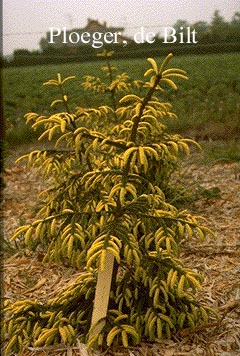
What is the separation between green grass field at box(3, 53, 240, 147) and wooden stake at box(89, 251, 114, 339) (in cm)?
490

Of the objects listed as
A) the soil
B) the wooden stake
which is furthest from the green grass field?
the wooden stake

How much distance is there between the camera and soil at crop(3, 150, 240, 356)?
221cm

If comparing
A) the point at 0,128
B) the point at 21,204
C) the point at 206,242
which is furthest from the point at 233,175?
the point at 0,128

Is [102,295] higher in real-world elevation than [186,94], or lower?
lower

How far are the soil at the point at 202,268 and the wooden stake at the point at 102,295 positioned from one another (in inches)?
5.8

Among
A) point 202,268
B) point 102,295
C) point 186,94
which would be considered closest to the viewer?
point 102,295

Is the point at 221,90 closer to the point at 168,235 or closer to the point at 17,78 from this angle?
the point at 17,78

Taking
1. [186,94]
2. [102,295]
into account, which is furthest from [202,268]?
[186,94]

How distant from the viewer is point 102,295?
2025mm

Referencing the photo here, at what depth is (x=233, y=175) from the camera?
483cm

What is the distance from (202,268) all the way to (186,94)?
22.2 ft

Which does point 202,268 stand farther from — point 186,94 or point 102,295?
point 186,94

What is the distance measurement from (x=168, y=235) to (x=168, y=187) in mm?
1851

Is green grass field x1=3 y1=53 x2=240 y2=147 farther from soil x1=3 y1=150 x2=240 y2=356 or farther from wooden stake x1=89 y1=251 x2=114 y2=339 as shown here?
wooden stake x1=89 y1=251 x2=114 y2=339
